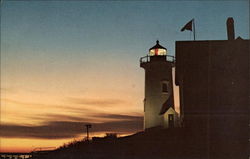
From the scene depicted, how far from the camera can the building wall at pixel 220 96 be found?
19.4 m

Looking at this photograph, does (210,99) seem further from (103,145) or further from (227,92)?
(103,145)

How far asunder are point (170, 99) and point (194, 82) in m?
12.2

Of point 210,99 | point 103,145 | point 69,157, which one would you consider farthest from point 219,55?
point 69,157

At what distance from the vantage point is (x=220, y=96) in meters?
19.8

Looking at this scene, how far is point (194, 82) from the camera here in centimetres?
2059

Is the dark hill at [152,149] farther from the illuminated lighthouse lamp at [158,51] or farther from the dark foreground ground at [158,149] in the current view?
the illuminated lighthouse lamp at [158,51]

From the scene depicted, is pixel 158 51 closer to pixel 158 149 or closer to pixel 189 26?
pixel 189 26

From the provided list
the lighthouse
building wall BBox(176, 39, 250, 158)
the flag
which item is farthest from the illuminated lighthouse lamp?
building wall BBox(176, 39, 250, 158)

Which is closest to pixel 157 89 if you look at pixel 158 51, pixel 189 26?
pixel 158 51

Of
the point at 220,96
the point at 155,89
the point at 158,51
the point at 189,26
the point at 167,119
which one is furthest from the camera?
the point at 158,51

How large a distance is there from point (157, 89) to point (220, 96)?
12496mm

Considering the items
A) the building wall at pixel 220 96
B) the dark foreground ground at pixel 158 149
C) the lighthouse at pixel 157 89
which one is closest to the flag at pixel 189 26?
the building wall at pixel 220 96

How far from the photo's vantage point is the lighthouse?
31.8 meters

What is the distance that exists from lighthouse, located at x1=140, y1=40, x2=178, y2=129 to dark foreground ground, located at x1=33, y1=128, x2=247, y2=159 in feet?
33.5
